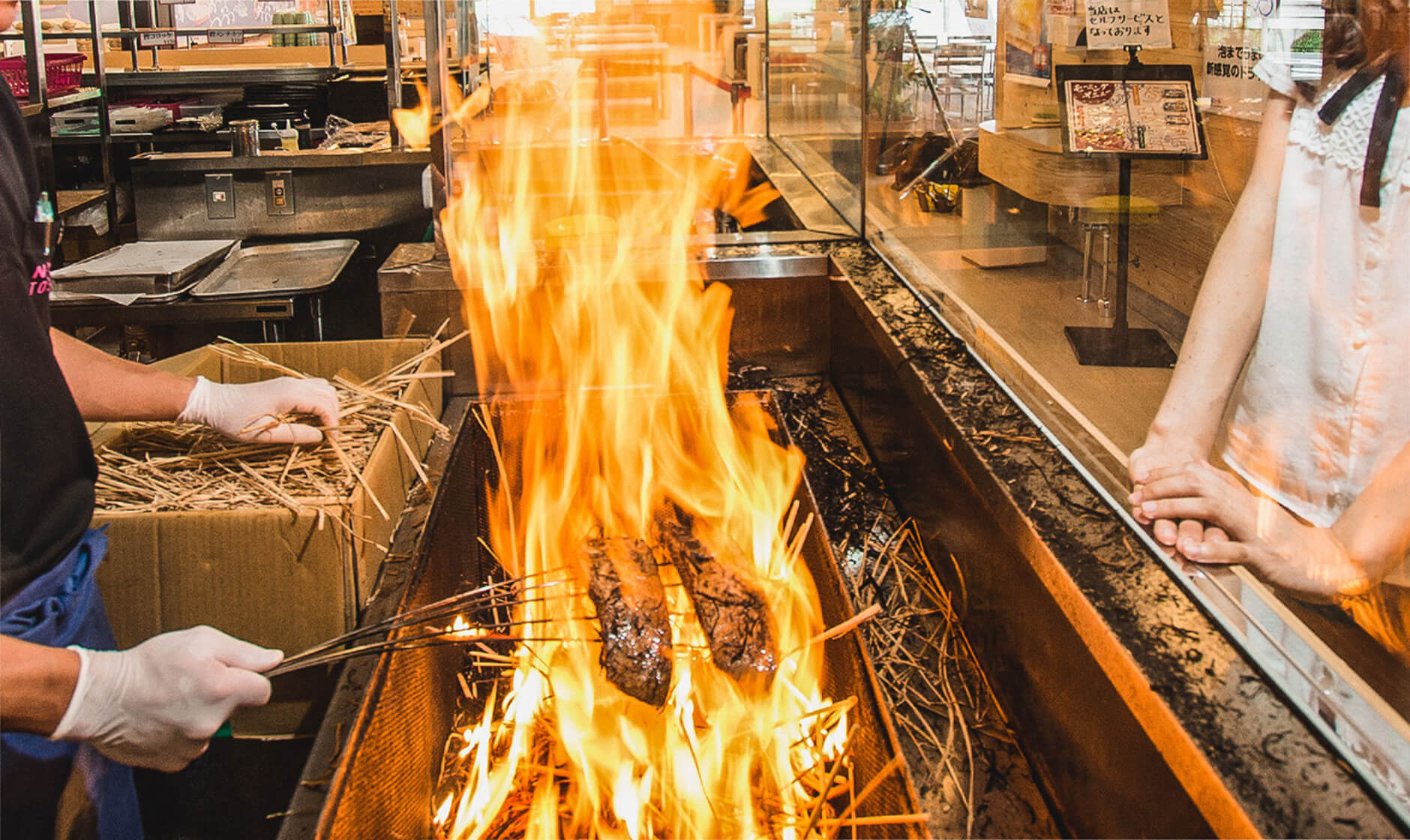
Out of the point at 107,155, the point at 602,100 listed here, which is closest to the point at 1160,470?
the point at 602,100

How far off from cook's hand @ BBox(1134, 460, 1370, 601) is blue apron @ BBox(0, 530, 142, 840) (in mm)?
1693

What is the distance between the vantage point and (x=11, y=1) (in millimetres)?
1607

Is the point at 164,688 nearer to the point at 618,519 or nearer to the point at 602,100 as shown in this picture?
the point at 618,519

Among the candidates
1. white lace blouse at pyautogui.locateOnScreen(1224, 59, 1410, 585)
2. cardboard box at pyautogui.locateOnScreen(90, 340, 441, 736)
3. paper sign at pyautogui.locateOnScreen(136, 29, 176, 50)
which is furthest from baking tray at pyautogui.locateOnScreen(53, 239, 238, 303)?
paper sign at pyautogui.locateOnScreen(136, 29, 176, 50)

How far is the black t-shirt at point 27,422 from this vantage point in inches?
63.5

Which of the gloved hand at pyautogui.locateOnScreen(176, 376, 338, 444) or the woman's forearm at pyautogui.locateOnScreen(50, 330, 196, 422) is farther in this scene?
the gloved hand at pyautogui.locateOnScreen(176, 376, 338, 444)

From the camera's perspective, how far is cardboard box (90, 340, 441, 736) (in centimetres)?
174

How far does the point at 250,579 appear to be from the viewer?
5.76ft

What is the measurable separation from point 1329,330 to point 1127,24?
983mm

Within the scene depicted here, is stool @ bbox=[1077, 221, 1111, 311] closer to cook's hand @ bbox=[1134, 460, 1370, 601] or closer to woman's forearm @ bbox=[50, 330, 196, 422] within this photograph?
cook's hand @ bbox=[1134, 460, 1370, 601]

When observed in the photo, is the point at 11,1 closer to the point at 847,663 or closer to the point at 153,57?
the point at 847,663

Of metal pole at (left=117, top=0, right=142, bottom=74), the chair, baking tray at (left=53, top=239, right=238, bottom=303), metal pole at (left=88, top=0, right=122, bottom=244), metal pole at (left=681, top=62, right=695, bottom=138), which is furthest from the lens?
metal pole at (left=117, top=0, right=142, bottom=74)

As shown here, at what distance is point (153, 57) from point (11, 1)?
9794 mm

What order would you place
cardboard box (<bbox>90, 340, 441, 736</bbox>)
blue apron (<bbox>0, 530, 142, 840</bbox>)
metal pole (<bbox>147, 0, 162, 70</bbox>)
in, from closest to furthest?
blue apron (<bbox>0, 530, 142, 840</bbox>) < cardboard box (<bbox>90, 340, 441, 736</bbox>) < metal pole (<bbox>147, 0, 162, 70</bbox>)
